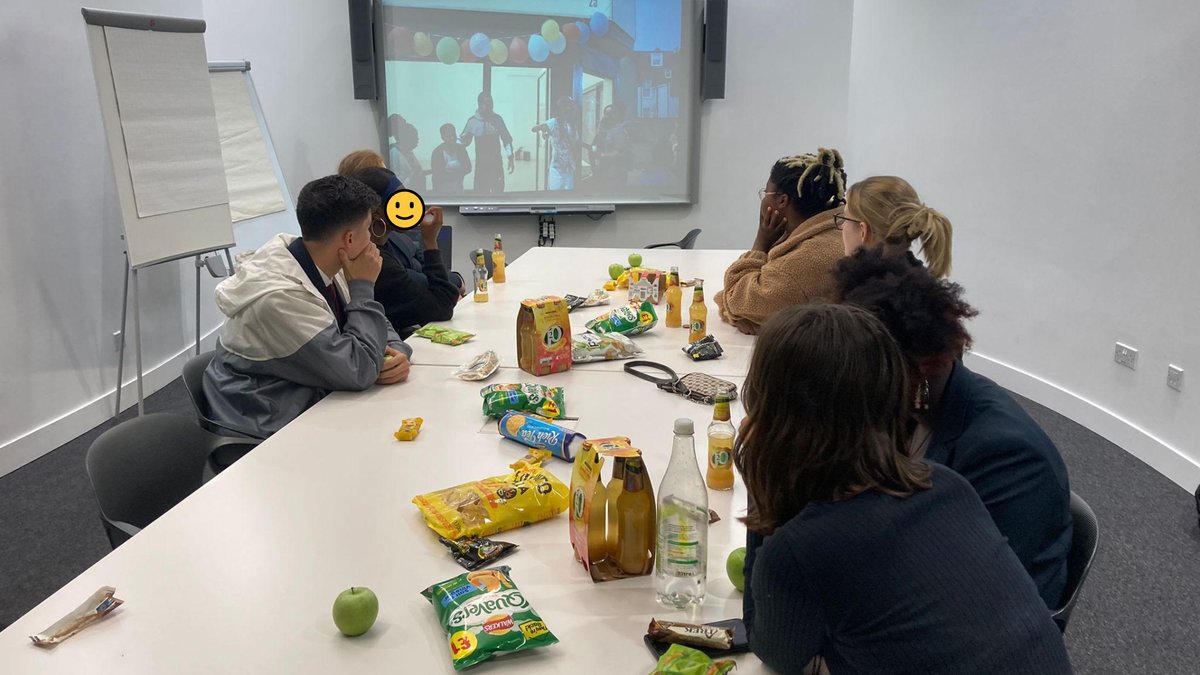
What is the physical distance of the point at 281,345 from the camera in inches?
85.5

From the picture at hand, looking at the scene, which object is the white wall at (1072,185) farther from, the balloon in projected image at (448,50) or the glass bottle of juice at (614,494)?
the balloon in projected image at (448,50)

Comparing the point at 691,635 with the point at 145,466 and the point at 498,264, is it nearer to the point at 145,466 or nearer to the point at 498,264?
the point at 145,466

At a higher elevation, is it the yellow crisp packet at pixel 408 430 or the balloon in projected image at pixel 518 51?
the balloon in projected image at pixel 518 51

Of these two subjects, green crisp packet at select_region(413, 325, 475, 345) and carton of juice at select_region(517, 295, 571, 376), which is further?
green crisp packet at select_region(413, 325, 475, 345)

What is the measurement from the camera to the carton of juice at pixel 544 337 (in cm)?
234

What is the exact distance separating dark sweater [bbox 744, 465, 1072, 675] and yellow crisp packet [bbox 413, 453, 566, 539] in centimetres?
59

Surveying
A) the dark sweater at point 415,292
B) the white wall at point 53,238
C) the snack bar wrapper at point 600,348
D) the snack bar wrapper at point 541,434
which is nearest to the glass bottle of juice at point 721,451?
the snack bar wrapper at point 541,434

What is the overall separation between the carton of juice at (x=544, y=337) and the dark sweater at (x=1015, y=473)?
1.21 metres

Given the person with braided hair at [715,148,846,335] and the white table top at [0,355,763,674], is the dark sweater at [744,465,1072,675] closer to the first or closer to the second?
the white table top at [0,355,763,674]

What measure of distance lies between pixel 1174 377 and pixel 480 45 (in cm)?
476

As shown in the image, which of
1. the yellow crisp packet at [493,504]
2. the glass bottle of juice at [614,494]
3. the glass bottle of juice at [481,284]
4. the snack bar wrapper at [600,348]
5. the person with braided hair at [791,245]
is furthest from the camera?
the glass bottle of juice at [481,284]

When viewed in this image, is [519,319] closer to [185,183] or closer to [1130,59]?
[185,183]

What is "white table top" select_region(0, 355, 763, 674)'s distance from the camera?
3.86ft

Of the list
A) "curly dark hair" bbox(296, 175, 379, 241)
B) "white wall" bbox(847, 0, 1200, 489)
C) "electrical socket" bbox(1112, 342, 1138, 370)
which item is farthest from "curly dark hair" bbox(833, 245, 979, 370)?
"electrical socket" bbox(1112, 342, 1138, 370)
